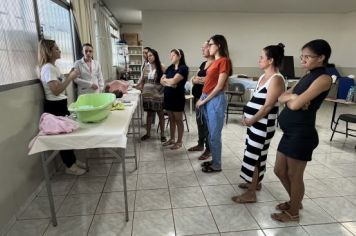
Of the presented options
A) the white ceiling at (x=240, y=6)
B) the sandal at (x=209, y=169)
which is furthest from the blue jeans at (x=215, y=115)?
the white ceiling at (x=240, y=6)

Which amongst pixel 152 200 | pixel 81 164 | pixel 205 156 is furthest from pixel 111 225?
pixel 205 156

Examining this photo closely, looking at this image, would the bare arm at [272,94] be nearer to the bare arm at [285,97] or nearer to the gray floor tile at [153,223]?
the bare arm at [285,97]

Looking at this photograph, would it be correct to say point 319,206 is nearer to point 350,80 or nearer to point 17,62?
point 17,62

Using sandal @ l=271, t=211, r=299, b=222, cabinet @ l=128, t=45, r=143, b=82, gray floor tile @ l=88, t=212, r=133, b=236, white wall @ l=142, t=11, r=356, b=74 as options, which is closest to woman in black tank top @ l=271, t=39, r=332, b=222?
sandal @ l=271, t=211, r=299, b=222

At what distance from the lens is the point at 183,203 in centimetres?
224

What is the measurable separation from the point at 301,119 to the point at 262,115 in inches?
13.3

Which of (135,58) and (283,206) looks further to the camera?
(135,58)

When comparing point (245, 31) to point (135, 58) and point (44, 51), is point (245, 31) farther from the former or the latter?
point (44, 51)

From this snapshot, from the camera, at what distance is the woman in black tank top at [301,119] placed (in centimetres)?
158

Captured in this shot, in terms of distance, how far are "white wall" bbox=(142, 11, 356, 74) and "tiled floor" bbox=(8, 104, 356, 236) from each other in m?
4.90

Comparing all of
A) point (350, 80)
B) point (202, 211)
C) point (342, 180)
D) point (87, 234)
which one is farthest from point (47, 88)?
point (350, 80)

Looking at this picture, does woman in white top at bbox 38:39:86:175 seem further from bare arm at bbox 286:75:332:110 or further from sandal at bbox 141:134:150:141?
bare arm at bbox 286:75:332:110

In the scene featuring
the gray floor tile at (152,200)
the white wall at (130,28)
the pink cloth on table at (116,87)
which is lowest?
the gray floor tile at (152,200)

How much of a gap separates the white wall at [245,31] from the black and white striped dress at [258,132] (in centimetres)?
556
